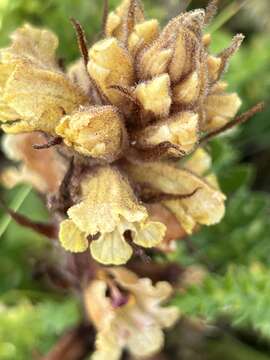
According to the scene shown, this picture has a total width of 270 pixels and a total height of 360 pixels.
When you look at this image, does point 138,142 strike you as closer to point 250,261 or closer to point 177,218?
point 177,218

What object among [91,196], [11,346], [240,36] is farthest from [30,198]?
[240,36]

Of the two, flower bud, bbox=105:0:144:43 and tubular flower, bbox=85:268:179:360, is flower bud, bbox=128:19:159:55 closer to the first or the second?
flower bud, bbox=105:0:144:43

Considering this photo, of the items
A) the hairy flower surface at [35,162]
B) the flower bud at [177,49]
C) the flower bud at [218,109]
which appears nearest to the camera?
the flower bud at [177,49]

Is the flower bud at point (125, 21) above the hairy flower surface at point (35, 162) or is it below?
above

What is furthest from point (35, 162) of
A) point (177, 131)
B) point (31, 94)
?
point (177, 131)

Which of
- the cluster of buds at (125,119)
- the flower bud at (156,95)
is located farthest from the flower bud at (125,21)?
the flower bud at (156,95)

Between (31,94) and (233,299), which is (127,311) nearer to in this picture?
(233,299)

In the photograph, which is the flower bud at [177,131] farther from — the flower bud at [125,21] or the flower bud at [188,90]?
the flower bud at [125,21]

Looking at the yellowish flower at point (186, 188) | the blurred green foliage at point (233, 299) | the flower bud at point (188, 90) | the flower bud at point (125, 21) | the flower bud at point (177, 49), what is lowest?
the blurred green foliage at point (233, 299)
